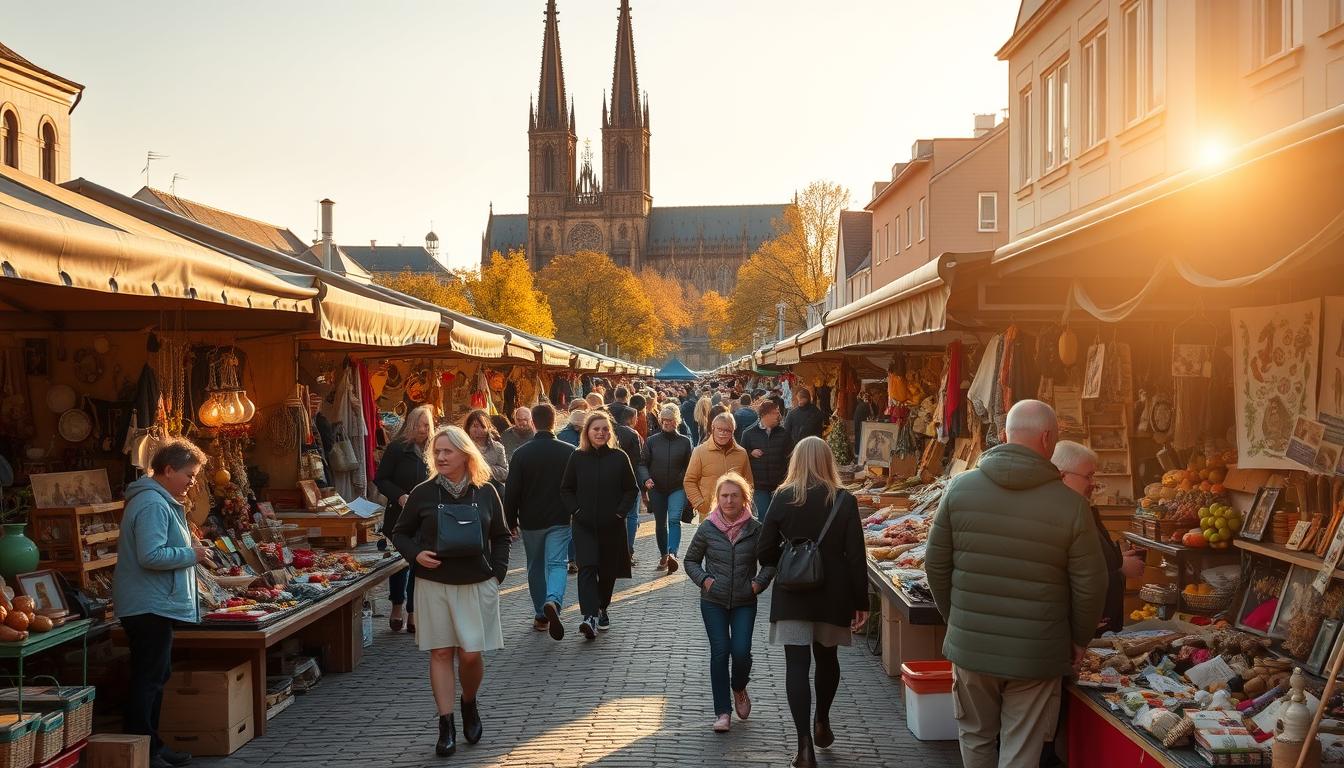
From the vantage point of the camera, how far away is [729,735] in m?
7.13

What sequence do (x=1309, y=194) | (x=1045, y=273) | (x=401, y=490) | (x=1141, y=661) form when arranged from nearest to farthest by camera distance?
(x=1309, y=194) < (x=1141, y=661) < (x=1045, y=273) < (x=401, y=490)

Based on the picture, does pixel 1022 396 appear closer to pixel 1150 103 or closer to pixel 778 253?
pixel 1150 103

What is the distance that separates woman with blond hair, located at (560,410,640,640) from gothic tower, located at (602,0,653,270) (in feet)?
414

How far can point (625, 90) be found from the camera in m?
135

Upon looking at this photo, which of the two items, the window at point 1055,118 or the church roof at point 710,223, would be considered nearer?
the window at point 1055,118

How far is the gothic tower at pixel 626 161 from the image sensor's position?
13488cm

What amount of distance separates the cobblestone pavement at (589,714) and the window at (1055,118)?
35.1 ft

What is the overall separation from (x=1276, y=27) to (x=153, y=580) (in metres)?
11.1

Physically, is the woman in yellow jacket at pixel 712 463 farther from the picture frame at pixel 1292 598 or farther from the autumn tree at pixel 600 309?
the autumn tree at pixel 600 309

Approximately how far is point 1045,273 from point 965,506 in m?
2.34

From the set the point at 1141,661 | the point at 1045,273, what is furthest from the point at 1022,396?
the point at 1141,661

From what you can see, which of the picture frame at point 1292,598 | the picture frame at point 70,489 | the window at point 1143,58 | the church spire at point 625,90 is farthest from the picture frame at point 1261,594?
the church spire at point 625,90

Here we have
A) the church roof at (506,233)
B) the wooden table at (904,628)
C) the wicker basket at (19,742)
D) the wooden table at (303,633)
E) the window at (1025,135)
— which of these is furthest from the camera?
the church roof at (506,233)

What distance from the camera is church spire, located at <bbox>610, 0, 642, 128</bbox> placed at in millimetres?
133250
